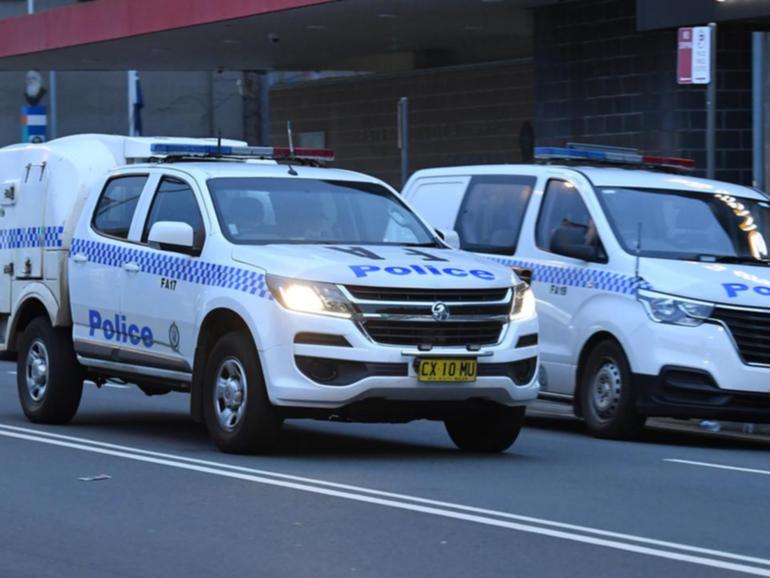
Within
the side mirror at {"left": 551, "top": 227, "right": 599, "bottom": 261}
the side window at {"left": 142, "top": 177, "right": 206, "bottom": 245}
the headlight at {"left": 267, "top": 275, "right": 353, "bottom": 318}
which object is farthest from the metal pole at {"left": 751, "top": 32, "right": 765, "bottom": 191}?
the headlight at {"left": 267, "top": 275, "right": 353, "bottom": 318}

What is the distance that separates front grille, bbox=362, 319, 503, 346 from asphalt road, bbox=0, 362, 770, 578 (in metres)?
0.75

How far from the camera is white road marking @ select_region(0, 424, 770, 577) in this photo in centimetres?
766

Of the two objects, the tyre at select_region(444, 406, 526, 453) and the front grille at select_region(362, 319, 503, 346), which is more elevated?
the front grille at select_region(362, 319, 503, 346)

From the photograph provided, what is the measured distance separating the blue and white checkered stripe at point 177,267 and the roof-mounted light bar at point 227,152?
835 mm

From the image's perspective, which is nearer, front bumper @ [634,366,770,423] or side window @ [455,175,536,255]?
front bumper @ [634,366,770,423]

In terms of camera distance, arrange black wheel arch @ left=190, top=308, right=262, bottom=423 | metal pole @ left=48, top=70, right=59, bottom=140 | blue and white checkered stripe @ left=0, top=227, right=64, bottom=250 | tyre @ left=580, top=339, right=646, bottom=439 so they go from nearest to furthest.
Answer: black wheel arch @ left=190, top=308, right=262, bottom=423 → tyre @ left=580, top=339, right=646, bottom=439 → blue and white checkered stripe @ left=0, top=227, right=64, bottom=250 → metal pole @ left=48, top=70, right=59, bottom=140

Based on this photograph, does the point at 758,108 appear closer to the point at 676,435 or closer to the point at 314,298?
the point at 676,435

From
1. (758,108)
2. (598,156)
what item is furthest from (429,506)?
(758,108)

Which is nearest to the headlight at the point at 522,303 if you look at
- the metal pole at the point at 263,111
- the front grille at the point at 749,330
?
the front grille at the point at 749,330

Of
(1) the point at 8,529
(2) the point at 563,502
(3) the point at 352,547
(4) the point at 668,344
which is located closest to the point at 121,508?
(1) the point at 8,529

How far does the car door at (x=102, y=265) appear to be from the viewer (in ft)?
39.4

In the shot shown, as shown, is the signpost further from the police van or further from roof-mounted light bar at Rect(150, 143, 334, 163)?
roof-mounted light bar at Rect(150, 143, 334, 163)

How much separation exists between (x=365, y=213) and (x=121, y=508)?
3.53m

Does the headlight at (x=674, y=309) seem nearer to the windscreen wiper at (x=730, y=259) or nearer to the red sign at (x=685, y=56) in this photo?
the windscreen wiper at (x=730, y=259)
